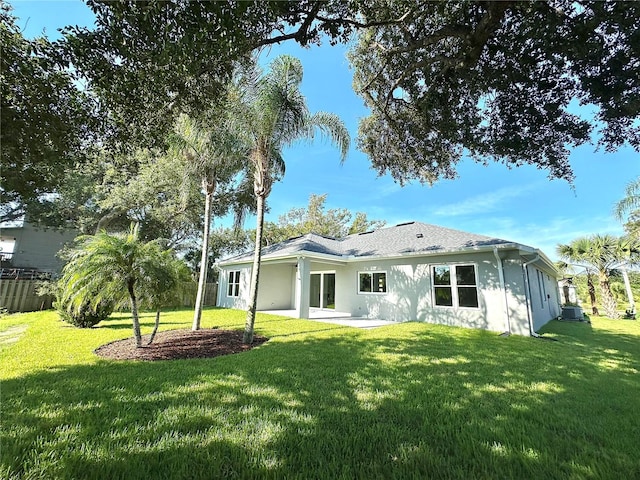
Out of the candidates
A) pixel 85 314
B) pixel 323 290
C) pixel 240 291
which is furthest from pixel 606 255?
pixel 85 314

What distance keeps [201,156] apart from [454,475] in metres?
9.34

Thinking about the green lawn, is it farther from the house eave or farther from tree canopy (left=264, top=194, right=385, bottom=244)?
tree canopy (left=264, top=194, right=385, bottom=244)

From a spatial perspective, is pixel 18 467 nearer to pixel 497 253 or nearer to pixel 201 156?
pixel 201 156

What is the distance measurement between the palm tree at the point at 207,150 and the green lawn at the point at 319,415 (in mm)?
5074

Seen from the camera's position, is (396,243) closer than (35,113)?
No

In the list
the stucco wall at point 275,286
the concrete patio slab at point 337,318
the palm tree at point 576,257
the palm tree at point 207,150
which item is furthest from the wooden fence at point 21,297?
the palm tree at point 576,257

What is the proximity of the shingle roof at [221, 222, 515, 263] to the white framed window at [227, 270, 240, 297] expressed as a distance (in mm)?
1069

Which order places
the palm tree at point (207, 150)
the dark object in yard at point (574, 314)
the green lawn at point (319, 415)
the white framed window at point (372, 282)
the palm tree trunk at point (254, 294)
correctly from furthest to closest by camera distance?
1. the dark object in yard at point (574, 314)
2. the white framed window at point (372, 282)
3. the palm tree at point (207, 150)
4. the palm tree trunk at point (254, 294)
5. the green lawn at point (319, 415)

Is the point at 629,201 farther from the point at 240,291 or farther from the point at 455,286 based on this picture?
the point at 240,291

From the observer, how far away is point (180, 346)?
702 centimetres

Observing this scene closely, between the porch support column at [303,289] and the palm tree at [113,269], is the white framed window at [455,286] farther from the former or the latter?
the palm tree at [113,269]

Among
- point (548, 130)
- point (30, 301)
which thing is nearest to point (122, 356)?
point (548, 130)

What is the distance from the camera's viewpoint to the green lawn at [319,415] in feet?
7.99

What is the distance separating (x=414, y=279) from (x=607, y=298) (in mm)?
13261
